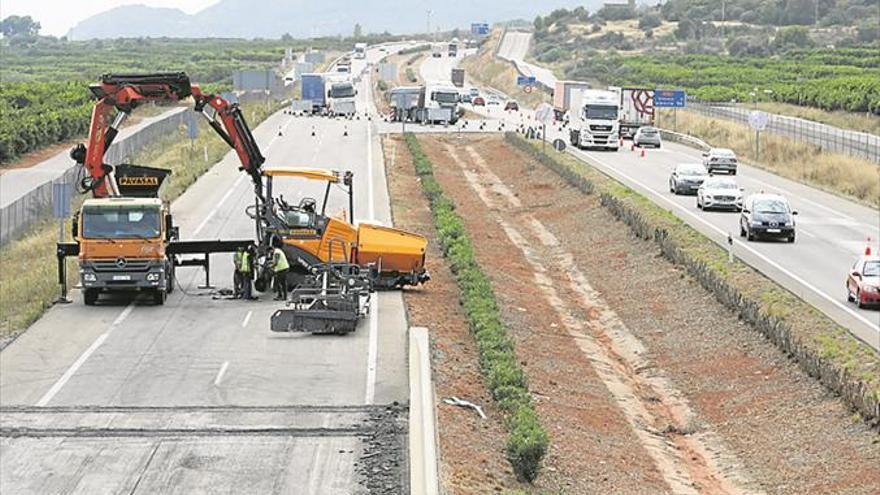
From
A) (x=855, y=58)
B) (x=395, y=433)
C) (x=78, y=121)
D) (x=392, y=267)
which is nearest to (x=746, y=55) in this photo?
(x=855, y=58)

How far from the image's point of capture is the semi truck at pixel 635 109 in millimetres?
97938

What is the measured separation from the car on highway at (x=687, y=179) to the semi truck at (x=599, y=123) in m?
23.4

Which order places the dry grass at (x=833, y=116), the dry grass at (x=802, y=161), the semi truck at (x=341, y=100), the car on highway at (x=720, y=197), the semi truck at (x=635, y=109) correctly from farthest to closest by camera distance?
the semi truck at (x=341, y=100) → the dry grass at (x=833, y=116) → the semi truck at (x=635, y=109) → the dry grass at (x=802, y=161) → the car on highway at (x=720, y=197)

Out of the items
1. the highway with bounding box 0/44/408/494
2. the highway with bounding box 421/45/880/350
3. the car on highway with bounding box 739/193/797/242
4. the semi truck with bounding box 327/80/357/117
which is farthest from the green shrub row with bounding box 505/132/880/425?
the semi truck with bounding box 327/80/357/117

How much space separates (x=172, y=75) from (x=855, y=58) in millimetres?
134006

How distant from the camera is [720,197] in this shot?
56.0m

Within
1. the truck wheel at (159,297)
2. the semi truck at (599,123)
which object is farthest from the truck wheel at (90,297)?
the semi truck at (599,123)

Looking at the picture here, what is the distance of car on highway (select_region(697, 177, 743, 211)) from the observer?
56.0 metres

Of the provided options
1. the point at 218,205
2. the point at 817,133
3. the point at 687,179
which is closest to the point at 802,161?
the point at 817,133

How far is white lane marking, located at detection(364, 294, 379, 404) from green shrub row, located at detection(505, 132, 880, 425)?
8.15 meters

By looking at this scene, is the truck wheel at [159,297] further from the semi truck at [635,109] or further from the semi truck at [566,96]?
the semi truck at [566,96]

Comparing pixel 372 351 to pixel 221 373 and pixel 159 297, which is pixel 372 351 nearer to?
pixel 221 373

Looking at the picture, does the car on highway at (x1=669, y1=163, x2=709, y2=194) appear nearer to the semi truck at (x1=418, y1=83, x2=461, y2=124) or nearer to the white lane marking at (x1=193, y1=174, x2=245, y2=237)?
the white lane marking at (x1=193, y1=174, x2=245, y2=237)

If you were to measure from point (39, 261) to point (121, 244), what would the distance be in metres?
11.0
